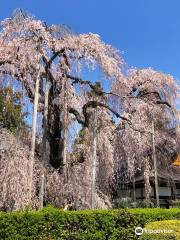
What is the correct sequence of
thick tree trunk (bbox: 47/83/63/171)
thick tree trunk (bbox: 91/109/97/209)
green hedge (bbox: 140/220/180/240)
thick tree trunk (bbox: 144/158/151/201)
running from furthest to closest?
thick tree trunk (bbox: 144/158/151/201) → thick tree trunk (bbox: 47/83/63/171) → thick tree trunk (bbox: 91/109/97/209) → green hedge (bbox: 140/220/180/240)

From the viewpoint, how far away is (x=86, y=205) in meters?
13.8

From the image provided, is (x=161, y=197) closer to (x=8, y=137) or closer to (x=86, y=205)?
(x=86, y=205)

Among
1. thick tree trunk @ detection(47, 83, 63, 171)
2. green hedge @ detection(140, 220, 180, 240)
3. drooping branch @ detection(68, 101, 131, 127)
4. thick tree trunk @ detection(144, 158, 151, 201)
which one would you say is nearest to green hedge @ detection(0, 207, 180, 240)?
green hedge @ detection(140, 220, 180, 240)

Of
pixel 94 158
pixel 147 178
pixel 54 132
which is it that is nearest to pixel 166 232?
pixel 94 158

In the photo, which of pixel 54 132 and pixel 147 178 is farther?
pixel 147 178

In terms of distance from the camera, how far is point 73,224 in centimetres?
1081

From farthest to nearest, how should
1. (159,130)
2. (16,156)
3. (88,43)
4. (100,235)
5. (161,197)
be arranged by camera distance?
1. (161,197)
2. (159,130)
3. (88,43)
4. (16,156)
5. (100,235)

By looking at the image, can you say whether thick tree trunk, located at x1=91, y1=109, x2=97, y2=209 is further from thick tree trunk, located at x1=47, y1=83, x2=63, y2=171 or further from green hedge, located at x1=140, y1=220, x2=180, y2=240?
green hedge, located at x1=140, y1=220, x2=180, y2=240

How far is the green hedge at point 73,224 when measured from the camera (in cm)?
977

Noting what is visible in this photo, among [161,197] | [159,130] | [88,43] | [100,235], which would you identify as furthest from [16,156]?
[161,197]

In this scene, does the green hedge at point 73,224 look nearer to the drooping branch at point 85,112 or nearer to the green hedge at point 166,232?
the green hedge at point 166,232

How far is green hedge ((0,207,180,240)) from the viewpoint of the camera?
9766 millimetres

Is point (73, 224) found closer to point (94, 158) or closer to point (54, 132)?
point (94, 158)

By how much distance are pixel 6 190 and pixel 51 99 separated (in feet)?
14.1
